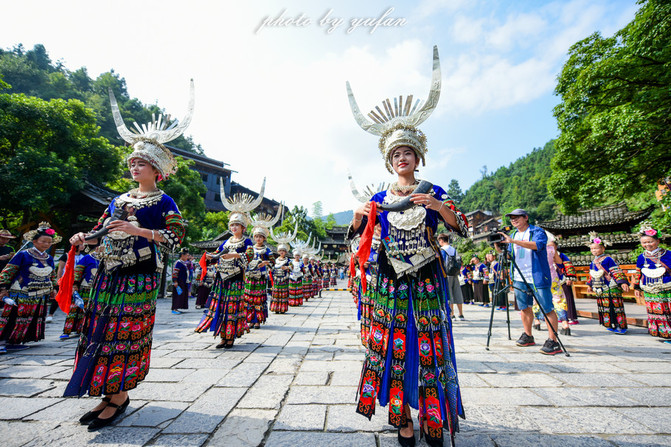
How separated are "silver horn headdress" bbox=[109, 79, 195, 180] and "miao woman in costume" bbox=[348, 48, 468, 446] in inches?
80.6

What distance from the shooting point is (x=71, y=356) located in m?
4.38

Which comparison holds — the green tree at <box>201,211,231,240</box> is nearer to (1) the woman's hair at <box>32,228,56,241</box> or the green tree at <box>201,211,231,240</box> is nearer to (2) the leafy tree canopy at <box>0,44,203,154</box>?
(2) the leafy tree canopy at <box>0,44,203,154</box>

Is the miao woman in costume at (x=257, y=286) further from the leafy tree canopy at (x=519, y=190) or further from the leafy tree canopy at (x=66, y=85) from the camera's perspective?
the leafy tree canopy at (x=519, y=190)

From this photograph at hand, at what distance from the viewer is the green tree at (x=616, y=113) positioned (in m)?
9.37

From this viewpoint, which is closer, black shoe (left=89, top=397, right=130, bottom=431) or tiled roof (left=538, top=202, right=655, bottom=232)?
black shoe (left=89, top=397, right=130, bottom=431)

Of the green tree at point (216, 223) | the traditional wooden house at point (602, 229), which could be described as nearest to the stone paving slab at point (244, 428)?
the traditional wooden house at point (602, 229)

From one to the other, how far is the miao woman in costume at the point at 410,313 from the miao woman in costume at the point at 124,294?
1.80 meters

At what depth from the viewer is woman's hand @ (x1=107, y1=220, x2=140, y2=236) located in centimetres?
233

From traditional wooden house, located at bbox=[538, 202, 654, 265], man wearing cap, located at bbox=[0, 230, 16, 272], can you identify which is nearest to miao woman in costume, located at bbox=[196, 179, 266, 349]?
man wearing cap, located at bbox=[0, 230, 16, 272]

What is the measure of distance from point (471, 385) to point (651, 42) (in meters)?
13.6

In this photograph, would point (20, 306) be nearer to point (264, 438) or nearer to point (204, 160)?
point (264, 438)

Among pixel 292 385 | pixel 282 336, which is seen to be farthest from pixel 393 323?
pixel 282 336

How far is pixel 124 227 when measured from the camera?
2.34 metres

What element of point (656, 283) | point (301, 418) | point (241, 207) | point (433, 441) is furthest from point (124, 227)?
point (656, 283)
